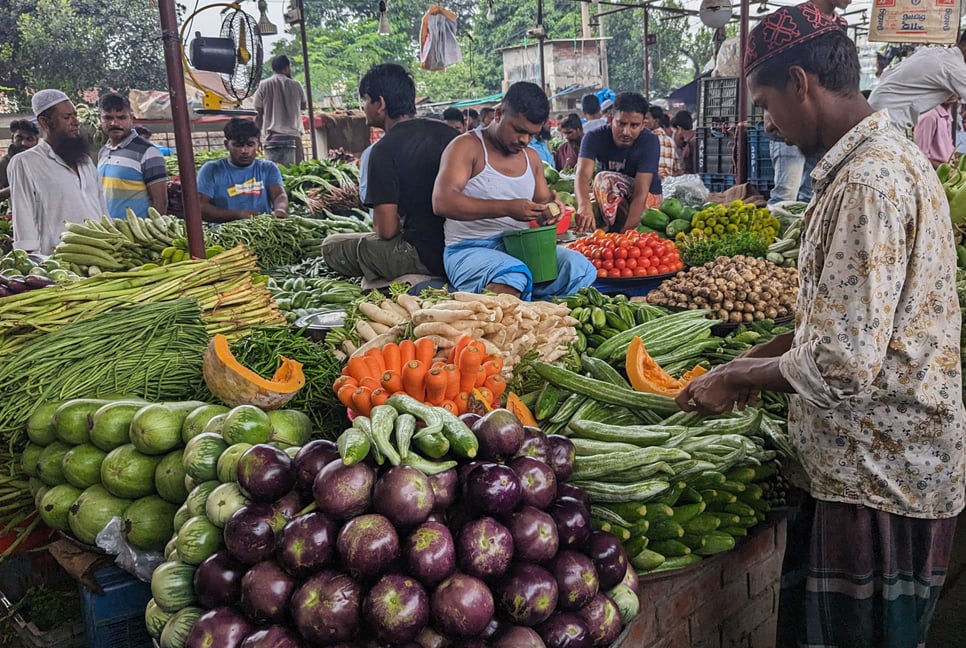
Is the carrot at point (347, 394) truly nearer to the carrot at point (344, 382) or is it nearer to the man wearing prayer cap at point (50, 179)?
the carrot at point (344, 382)

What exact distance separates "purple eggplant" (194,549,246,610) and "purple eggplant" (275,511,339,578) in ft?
0.46

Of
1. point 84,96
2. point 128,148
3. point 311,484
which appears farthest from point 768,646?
point 84,96

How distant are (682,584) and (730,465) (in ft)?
1.31

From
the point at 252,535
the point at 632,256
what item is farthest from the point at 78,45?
the point at 252,535

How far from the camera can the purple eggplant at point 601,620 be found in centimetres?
168

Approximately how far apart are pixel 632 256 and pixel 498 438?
354 cm

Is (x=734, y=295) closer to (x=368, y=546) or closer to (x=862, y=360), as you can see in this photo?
(x=862, y=360)

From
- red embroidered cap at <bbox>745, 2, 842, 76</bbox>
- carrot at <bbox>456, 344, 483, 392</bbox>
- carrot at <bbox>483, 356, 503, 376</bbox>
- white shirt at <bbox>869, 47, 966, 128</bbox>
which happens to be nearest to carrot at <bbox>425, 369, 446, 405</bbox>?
carrot at <bbox>456, 344, 483, 392</bbox>

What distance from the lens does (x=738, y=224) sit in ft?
20.2

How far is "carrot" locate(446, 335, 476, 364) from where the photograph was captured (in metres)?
2.66

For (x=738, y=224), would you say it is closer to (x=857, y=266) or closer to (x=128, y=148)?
(x=857, y=266)

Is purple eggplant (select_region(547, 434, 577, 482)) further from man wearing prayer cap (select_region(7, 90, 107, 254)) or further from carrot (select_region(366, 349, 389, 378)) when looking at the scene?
man wearing prayer cap (select_region(7, 90, 107, 254))

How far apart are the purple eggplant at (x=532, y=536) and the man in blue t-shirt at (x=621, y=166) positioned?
505cm

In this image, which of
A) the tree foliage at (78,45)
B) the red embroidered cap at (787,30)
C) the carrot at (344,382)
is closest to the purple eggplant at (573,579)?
the carrot at (344,382)
